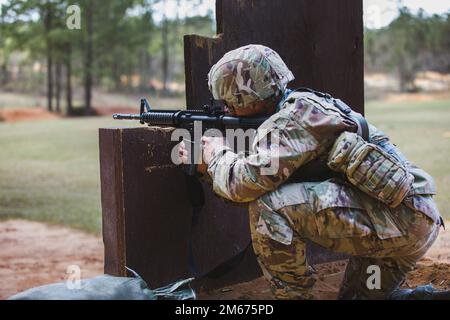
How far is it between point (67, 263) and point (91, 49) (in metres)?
15.4

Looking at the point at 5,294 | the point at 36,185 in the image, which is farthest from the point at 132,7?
the point at 5,294

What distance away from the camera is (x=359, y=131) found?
8.45 ft

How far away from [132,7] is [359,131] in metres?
16.4

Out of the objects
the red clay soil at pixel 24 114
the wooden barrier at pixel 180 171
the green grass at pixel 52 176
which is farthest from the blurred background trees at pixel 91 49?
the wooden barrier at pixel 180 171

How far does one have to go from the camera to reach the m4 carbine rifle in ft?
9.14

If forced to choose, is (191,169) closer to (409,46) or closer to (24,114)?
(409,46)

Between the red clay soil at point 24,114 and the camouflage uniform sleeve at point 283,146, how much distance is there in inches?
643

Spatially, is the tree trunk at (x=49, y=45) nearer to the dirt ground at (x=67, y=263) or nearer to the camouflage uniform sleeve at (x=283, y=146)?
the dirt ground at (x=67, y=263)

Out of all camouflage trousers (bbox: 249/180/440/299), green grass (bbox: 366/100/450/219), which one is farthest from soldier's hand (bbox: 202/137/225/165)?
green grass (bbox: 366/100/450/219)

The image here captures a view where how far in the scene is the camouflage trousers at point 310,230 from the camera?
2533 millimetres

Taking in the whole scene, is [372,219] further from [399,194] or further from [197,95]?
[197,95]

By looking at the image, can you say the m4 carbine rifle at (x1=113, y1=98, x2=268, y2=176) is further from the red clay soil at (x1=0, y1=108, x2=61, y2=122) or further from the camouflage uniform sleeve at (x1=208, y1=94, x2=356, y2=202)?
the red clay soil at (x1=0, y1=108, x2=61, y2=122)

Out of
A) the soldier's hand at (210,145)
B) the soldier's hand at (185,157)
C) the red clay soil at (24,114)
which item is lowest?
the red clay soil at (24,114)
